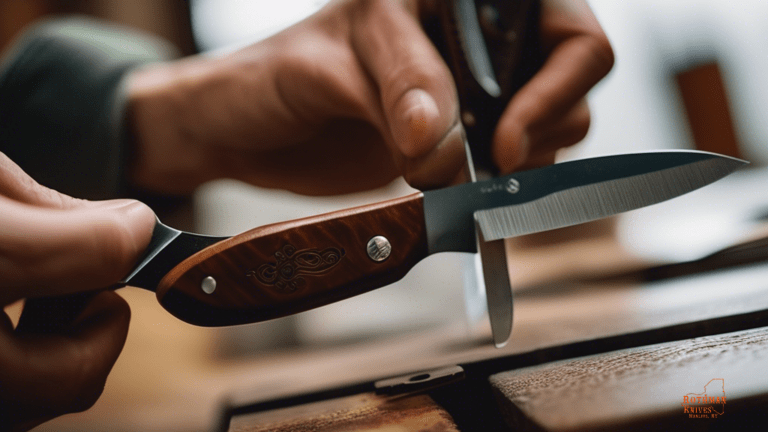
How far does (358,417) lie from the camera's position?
0.35 meters

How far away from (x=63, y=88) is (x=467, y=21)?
0.84 metres

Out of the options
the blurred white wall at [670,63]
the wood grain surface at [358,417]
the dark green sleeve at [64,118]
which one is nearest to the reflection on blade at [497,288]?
the wood grain surface at [358,417]

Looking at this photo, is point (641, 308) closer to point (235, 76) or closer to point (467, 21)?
point (467, 21)

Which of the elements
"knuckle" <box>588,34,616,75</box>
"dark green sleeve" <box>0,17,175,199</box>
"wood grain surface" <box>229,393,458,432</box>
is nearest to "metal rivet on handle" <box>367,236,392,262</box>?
"wood grain surface" <box>229,393,458,432</box>

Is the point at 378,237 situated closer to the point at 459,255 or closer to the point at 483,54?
the point at 483,54

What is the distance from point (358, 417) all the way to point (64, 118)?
3.10 ft

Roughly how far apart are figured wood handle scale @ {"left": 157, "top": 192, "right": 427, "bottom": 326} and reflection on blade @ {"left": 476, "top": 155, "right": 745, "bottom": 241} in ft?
0.30

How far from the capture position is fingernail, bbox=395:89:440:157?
0.51 m

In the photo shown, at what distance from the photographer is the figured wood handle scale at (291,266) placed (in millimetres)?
381

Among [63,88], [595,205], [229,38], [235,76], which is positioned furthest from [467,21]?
[229,38]

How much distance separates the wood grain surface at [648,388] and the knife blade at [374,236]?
0.13 meters

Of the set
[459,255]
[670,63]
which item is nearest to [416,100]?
[459,255]

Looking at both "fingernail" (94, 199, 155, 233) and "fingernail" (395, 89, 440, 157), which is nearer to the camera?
"fingernail" (94, 199, 155, 233)

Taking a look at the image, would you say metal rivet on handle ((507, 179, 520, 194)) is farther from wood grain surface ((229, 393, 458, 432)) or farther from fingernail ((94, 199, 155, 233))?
fingernail ((94, 199, 155, 233))
